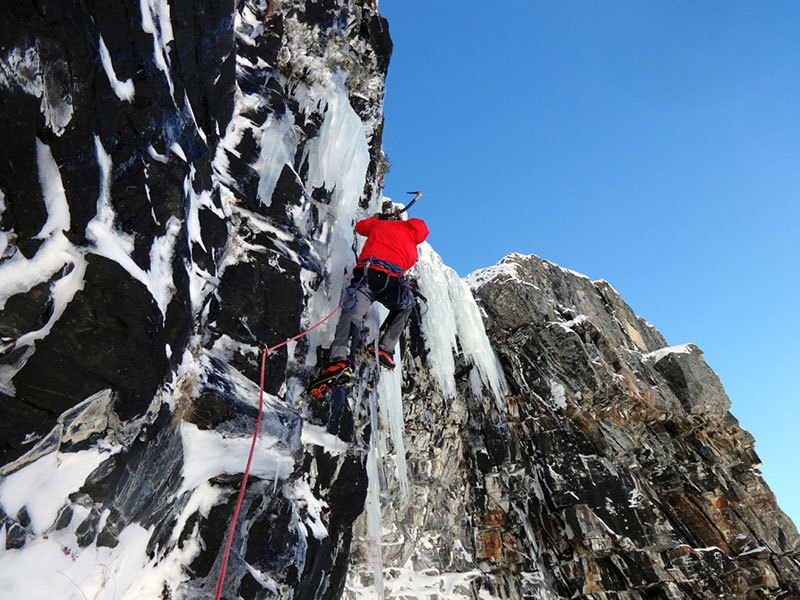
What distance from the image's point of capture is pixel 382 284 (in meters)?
4.98

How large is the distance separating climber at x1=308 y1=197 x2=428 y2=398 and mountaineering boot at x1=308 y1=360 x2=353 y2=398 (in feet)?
0.49

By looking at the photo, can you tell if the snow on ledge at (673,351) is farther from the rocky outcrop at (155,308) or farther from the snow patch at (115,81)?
the snow patch at (115,81)

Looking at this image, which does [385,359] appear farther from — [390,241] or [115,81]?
[115,81]

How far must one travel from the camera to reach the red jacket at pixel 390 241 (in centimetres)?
505

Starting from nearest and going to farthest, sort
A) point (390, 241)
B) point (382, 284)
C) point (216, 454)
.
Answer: point (216, 454) → point (382, 284) → point (390, 241)

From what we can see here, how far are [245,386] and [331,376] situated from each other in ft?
3.04

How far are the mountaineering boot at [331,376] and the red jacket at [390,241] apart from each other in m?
1.24

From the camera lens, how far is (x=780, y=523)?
1070 centimetres

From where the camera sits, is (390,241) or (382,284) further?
(390,241)

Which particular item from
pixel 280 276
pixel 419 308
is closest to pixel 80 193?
pixel 280 276

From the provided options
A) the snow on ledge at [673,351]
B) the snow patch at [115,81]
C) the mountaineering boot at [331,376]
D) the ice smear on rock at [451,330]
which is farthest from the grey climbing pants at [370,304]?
the snow on ledge at [673,351]

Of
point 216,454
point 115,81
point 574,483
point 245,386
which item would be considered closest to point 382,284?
point 245,386

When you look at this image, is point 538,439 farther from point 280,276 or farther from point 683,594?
point 280,276

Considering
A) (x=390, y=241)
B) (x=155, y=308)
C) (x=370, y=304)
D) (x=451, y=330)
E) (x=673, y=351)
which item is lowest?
(x=155, y=308)
